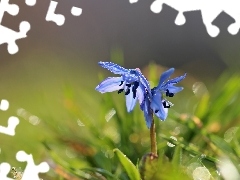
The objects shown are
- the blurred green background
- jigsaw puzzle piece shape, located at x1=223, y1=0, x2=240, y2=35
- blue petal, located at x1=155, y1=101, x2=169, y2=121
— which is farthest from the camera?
jigsaw puzzle piece shape, located at x1=223, y1=0, x2=240, y2=35

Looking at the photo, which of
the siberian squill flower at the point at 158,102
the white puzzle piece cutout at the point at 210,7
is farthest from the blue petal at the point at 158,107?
the white puzzle piece cutout at the point at 210,7

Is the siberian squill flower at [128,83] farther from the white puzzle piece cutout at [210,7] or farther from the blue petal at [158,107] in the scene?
the white puzzle piece cutout at [210,7]

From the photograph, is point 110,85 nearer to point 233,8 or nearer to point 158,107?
point 158,107

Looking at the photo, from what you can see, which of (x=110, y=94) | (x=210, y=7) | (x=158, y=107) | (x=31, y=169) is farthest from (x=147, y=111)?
(x=210, y=7)

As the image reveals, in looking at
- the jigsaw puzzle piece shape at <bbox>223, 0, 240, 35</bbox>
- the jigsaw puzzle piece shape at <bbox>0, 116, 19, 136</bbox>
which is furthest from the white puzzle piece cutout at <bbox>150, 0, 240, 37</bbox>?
the jigsaw puzzle piece shape at <bbox>0, 116, 19, 136</bbox>

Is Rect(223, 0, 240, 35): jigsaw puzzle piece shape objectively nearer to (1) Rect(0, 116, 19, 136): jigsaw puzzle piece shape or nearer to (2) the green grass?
(2) the green grass

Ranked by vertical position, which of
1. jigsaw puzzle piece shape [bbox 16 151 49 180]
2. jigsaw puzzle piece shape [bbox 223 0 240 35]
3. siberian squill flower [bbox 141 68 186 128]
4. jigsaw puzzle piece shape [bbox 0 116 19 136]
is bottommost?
jigsaw puzzle piece shape [bbox 16 151 49 180]
